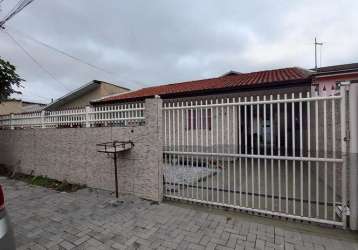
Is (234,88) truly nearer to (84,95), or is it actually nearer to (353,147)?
(353,147)

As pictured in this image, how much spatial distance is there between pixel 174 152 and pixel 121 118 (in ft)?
5.12

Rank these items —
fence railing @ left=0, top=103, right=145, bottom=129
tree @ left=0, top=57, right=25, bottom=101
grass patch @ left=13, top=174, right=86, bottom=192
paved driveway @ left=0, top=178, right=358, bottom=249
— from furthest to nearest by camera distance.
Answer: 1. tree @ left=0, top=57, right=25, bottom=101
2. grass patch @ left=13, top=174, right=86, bottom=192
3. fence railing @ left=0, top=103, right=145, bottom=129
4. paved driveway @ left=0, top=178, right=358, bottom=249

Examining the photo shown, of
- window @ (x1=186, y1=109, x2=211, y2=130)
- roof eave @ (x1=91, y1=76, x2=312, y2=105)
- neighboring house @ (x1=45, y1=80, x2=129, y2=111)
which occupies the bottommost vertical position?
window @ (x1=186, y1=109, x2=211, y2=130)

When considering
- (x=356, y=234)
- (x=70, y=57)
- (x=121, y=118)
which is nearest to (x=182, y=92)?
(x=121, y=118)

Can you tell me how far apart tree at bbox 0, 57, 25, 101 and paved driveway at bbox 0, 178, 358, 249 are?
175 inches

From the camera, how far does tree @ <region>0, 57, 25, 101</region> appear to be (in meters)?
7.00

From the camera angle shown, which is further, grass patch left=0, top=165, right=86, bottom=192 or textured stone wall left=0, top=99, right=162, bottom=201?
grass patch left=0, top=165, right=86, bottom=192

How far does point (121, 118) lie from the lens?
16.9ft

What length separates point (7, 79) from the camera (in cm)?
711

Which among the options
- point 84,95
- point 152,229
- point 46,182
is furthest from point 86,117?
point 84,95

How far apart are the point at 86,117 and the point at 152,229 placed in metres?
3.59

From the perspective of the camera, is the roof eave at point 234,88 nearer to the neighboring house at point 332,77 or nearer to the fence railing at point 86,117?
the neighboring house at point 332,77

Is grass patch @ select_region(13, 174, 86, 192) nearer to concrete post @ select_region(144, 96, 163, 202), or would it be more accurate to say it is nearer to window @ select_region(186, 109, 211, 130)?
concrete post @ select_region(144, 96, 163, 202)

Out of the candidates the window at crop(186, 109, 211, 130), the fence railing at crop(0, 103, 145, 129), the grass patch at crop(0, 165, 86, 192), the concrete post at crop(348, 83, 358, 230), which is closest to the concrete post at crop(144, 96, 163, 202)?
the fence railing at crop(0, 103, 145, 129)
